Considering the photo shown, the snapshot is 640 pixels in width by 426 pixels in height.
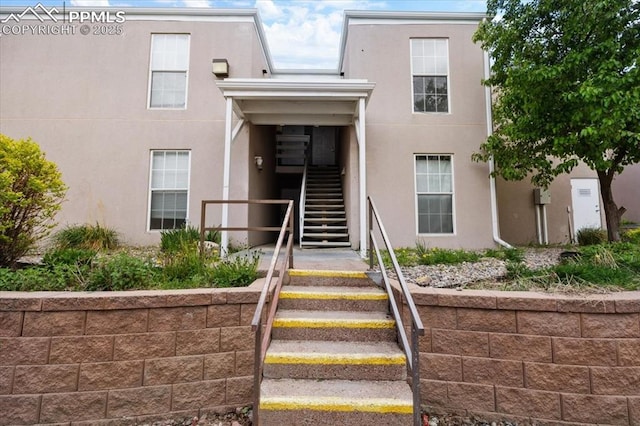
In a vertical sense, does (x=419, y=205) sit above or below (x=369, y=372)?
above

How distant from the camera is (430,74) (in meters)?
7.31

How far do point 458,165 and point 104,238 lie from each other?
7925mm

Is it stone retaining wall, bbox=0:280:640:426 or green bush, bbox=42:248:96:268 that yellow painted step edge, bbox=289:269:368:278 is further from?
green bush, bbox=42:248:96:268

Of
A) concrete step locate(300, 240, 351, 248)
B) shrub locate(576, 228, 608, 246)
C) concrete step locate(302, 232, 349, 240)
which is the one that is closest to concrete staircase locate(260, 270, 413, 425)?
concrete step locate(300, 240, 351, 248)

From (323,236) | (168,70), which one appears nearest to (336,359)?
(323,236)

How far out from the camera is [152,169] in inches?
278

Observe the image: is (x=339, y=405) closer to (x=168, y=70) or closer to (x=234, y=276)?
(x=234, y=276)

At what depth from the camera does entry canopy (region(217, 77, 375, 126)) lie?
5820 millimetres

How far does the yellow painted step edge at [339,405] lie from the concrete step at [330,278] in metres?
1.45

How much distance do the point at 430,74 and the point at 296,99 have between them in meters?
3.48

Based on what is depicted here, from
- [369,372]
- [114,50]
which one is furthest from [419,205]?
[114,50]

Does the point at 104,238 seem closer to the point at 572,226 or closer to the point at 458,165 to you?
the point at 458,165

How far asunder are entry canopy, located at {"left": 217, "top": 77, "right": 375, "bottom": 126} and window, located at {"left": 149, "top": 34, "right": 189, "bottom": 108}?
71.3 inches

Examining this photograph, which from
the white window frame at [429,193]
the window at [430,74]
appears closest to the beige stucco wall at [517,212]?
the white window frame at [429,193]
